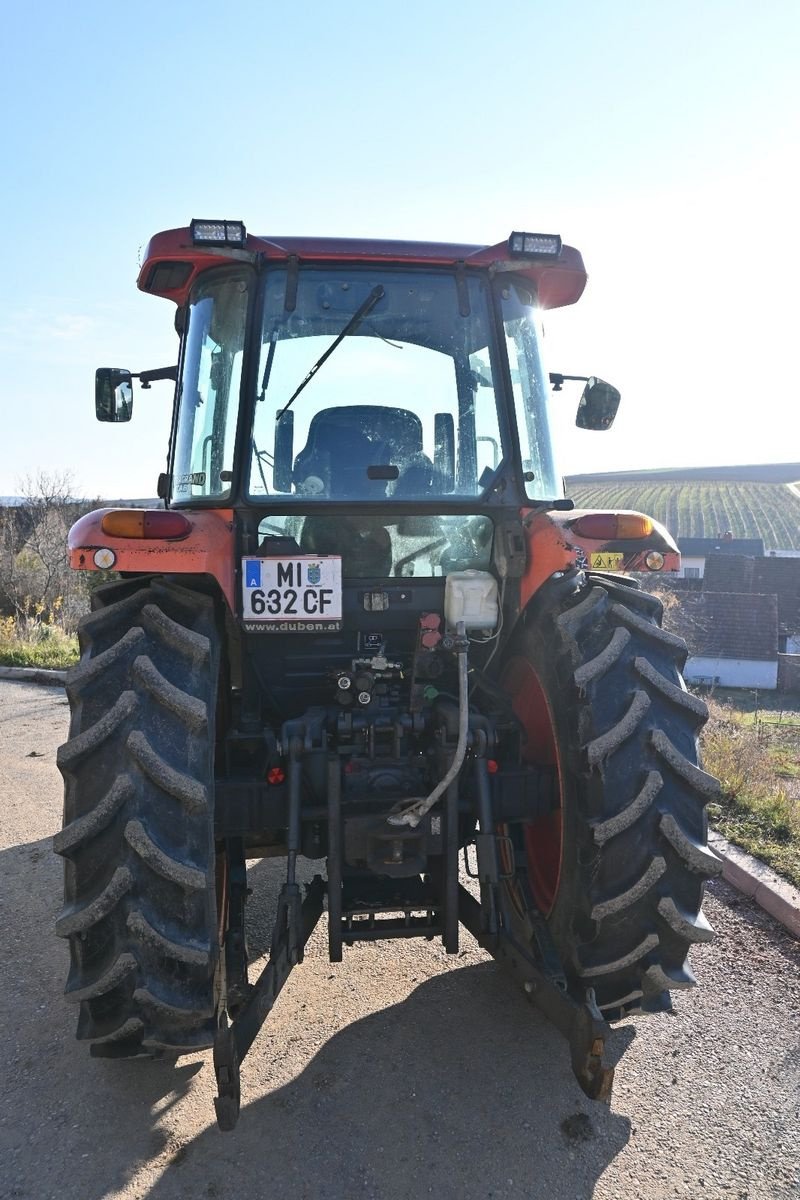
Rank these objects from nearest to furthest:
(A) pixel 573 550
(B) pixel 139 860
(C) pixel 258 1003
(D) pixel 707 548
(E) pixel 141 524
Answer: (B) pixel 139 860
(C) pixel 258 1003
(E) pixel 141 524
(A) pixel 573 550
(D) pixel 707 548

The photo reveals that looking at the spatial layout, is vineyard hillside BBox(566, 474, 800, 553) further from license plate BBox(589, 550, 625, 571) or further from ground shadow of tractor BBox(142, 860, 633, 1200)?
ground shadow of tractor BBox(142, 860, 633, 1200)

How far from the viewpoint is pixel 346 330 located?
133 inches

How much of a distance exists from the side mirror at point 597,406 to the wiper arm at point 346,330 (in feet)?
4.43

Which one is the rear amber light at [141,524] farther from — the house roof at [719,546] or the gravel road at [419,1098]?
the house roof at [719,546]

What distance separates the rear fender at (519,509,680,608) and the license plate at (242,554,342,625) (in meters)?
0.75

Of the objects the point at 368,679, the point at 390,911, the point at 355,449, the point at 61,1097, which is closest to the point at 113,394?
the point at 355,449

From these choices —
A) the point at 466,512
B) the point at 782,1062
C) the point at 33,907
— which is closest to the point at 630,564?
the point at 466,512

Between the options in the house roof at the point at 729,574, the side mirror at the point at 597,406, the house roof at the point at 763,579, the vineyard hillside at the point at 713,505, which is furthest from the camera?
the vineyard hillside at the point at 713,505

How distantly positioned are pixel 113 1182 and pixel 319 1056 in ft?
2.67

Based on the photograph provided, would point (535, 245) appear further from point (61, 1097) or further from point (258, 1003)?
point (61, 1097)

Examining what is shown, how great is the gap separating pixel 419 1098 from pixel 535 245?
3.12 m

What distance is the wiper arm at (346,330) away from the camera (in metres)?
3.36

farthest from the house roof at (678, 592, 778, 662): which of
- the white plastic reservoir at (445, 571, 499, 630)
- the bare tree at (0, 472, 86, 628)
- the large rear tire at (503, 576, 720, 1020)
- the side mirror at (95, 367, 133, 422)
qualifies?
the large rear tire at (503, 576, 720, 1020)

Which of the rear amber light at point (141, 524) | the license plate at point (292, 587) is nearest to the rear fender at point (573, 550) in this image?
the license plate at point (292, 587)
